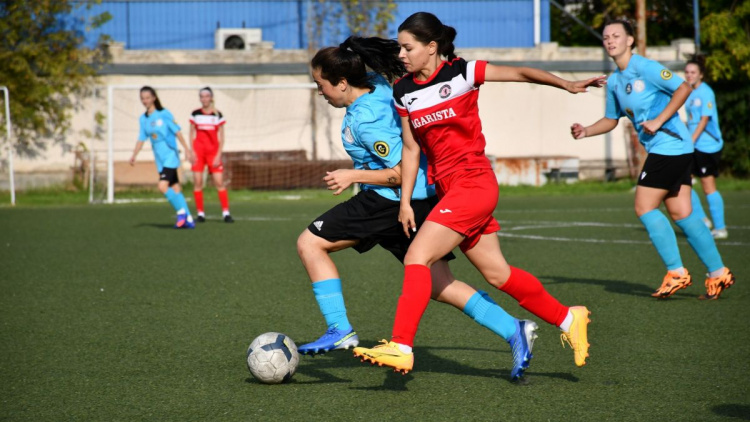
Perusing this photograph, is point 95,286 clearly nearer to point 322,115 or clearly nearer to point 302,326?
point 302,326

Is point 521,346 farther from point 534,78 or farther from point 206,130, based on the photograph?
point 206,130

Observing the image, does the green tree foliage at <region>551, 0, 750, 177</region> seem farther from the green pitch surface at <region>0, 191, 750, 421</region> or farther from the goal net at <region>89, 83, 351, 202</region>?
the green pitch surface at <region>0, 191, 750, 421</region>

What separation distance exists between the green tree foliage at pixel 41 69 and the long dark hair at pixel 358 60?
1923 cm

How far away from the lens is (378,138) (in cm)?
466

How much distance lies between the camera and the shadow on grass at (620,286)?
7.46 m

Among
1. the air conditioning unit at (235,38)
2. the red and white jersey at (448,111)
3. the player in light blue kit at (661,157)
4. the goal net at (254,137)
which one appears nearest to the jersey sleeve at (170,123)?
the goal net at (254,137)

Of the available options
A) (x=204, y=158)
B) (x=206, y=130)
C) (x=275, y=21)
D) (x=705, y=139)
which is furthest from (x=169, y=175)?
(x=275, y=21)

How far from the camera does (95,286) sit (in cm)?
808

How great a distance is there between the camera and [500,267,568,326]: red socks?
4621mm

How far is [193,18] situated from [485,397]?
24.0 meters

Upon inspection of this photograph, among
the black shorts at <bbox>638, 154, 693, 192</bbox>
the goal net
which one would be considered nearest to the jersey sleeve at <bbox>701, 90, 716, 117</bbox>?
the black shorts at <bbox>638, 154, 693, 192</bbox>

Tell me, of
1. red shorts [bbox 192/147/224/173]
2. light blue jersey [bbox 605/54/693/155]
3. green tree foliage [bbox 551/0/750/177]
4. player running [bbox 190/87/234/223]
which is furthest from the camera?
green tree foliage [bbox 551/0/750/177]

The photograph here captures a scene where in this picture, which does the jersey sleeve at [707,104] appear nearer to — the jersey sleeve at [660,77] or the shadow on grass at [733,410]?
the jersey sleeve at [660,77]

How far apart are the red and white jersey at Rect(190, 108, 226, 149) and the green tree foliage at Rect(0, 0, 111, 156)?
897 cm
